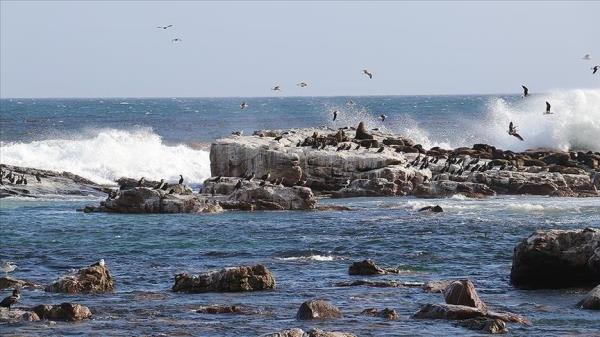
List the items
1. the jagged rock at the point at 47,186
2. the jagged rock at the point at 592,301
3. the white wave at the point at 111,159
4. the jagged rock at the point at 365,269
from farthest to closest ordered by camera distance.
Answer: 1. the white wave at the point at 111,159
2. the jagged rock at the point at 47,186
3. the jagged rock at the point at 365,269
4. the jagged rock at the point at 592,301

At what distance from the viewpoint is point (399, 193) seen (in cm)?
5056

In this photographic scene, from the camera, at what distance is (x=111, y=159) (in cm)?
7225

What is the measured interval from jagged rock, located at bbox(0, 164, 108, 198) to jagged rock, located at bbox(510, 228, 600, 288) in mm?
30821

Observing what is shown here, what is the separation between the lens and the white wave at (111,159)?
69.1m

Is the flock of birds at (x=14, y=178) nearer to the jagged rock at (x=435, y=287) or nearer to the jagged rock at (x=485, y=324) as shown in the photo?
the jagged rock at (x=435, y=287)

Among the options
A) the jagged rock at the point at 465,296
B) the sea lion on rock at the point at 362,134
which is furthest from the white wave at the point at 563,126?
the jagged rock at the point at 465,296

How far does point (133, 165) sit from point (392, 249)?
4058 centimetres

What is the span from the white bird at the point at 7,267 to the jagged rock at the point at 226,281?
5.89 m

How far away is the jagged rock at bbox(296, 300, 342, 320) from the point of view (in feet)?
69.4

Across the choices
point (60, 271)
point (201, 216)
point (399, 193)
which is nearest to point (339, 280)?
point (60, 271)

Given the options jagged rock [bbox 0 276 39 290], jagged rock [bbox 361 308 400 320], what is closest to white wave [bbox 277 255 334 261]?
jagged rock [bbox 0 276 39 290]

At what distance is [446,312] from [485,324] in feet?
3.52

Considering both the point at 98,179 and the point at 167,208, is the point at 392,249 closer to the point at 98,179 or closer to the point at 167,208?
→ the point at 167,208

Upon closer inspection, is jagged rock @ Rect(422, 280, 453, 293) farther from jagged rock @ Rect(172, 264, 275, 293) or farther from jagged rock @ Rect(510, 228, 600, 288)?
jagged rock @ Rect(172, 264, 275, 293)
